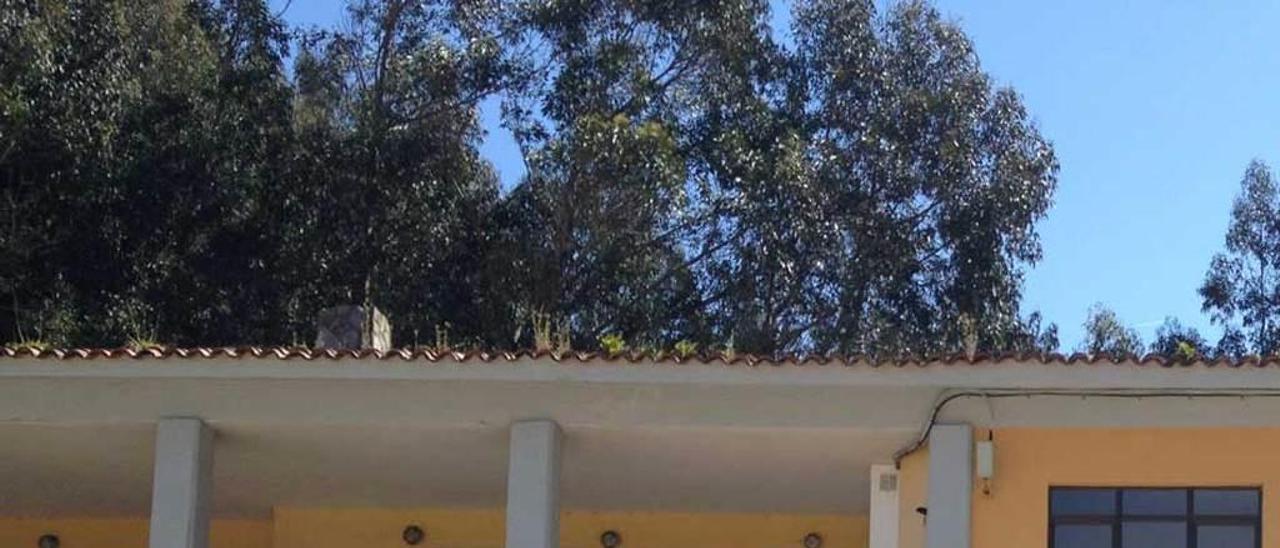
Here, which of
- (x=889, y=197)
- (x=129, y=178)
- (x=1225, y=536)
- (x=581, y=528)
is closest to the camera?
(x=1225, y=536)

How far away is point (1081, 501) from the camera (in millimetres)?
14164

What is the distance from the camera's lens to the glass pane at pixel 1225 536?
13945 millimetres

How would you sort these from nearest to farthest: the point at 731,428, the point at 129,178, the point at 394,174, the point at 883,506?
the point at 731,428 < the point at 883,506 < the point at 129,178 < the point at 394,174

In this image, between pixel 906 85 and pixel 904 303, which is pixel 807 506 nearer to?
pixel 904 303

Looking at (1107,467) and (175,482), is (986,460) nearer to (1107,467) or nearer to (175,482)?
(1107,467)

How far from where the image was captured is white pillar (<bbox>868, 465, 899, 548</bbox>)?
15.4 metres

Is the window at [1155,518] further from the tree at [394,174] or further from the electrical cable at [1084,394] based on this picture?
the tree at [394,174]

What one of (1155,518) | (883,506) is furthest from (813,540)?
(1155,518)

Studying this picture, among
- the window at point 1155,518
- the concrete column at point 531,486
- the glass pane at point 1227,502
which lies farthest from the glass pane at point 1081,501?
the concrete column at point 531,486

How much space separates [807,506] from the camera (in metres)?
17.8

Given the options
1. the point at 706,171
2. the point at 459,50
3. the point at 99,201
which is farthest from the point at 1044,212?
the point at 99,201

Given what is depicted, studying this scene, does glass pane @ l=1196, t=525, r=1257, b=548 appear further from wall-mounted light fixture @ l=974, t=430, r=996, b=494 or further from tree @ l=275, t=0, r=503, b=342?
tree @ l=275, t=0, r=503, b=342

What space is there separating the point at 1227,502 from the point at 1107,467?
0.77m

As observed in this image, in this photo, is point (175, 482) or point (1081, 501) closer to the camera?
point (1081, 501)
